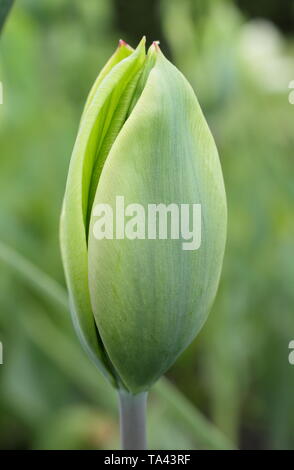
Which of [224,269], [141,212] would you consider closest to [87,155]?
[141,212]

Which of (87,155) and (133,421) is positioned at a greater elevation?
(87,155)

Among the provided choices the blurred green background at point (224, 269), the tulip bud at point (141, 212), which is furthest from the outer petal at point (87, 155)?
the blurred green background at point (224, 269)

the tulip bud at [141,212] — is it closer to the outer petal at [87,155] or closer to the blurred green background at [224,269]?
the outer petal at [87,155]

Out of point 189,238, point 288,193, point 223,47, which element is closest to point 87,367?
point 288,193

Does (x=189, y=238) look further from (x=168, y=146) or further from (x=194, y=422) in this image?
(x=194, y=422)

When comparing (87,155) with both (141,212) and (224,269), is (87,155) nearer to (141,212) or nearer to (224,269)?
(141,212)

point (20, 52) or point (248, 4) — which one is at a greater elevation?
point (248, 4)
